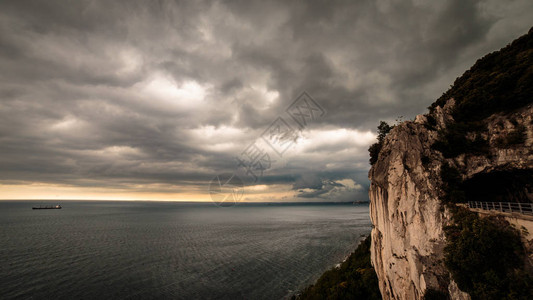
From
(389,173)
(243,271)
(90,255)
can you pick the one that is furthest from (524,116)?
(90,255)

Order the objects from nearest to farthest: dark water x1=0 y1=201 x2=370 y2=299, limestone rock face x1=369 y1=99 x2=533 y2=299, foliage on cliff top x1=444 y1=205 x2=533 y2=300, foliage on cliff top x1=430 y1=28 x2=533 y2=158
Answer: foliage on cliff top x1=444 y1=205 x2=533 y2=300, limestone rock face x1=369 y1=99 x2=533 y2=299, foliage on cliff top x1=430 y1=28 x2=533 y2=158, dark water x1=0 y1=201 x2=370 y2=299

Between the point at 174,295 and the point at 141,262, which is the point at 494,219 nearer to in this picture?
the point at 174,295

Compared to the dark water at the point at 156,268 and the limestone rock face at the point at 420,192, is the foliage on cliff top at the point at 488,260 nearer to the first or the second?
the limestone rock face at the point at 420,192

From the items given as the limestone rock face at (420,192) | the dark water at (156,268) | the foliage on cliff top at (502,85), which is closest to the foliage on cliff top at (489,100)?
the foliage on cliff top at (502,85)

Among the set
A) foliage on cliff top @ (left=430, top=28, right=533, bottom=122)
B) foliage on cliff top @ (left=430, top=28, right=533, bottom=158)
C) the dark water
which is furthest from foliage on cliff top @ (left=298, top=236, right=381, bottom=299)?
foliage on cliff top @ (left=430, top=28, right=533, bottom=122)

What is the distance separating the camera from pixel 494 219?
18.2 meters

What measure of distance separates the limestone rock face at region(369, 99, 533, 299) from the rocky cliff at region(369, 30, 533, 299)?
0.06m

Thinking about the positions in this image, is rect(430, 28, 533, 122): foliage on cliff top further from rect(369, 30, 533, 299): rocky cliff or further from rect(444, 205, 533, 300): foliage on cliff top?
rect(444, 205, 533, 300): foliage on cliff top

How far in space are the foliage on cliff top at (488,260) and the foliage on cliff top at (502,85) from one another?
12106mm

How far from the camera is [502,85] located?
2231 centimetres

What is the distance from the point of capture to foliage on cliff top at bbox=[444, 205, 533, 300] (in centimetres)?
1562

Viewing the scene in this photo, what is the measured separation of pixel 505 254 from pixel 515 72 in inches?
709

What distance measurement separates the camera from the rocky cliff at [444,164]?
2027 cm

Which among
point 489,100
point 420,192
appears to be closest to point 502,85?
point 489,100
